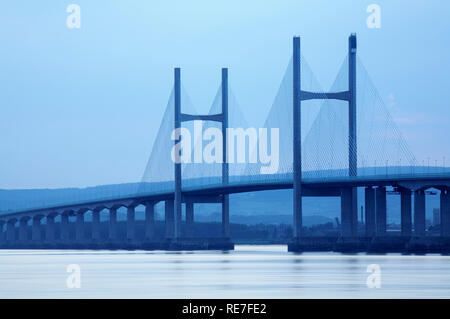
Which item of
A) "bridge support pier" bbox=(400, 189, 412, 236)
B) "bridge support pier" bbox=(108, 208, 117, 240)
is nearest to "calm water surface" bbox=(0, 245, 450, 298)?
"bridge support pier" bbox=(400, 189, 412, 236)

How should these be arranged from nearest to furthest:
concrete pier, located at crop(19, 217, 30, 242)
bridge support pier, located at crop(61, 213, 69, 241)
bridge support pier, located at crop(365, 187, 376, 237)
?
bridge support pier, located at crop(365, 187, 376, 237) < bridge support pier, located at crop(61, 213, 69, 241) < concrete pier, located at crop(19, 217, 30, 242)

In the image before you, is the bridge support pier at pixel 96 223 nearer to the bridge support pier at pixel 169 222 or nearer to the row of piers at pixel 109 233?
the row of piers at pixel 109 233

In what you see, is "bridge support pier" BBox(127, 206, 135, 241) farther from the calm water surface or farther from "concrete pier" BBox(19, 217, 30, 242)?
the calm water surface

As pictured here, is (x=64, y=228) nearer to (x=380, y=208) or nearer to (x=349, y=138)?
(x=380, y=208)

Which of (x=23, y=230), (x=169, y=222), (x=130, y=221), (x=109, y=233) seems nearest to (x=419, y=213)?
(x=169, y=222)

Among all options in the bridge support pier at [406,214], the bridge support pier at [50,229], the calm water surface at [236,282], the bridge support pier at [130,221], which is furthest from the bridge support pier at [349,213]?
the bridge support pier at [50,229]
